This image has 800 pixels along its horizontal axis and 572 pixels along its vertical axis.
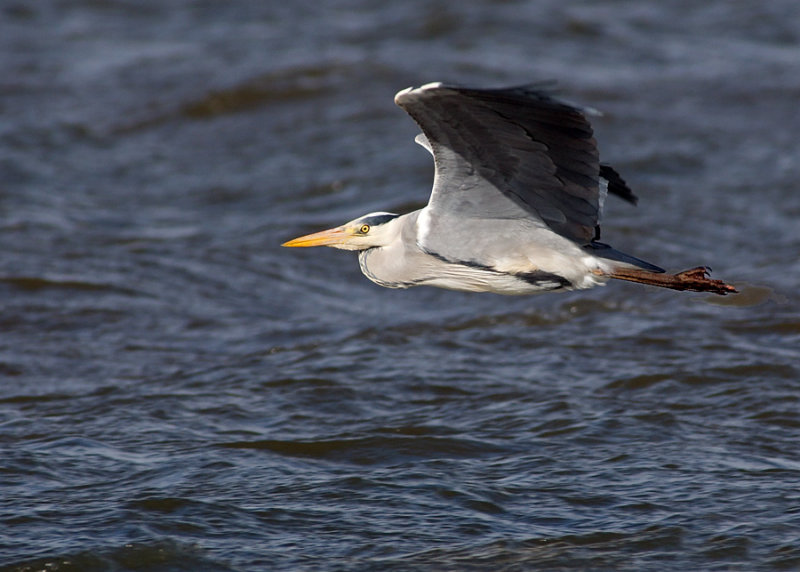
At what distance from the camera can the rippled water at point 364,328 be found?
5426 mm

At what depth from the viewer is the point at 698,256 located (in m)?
8.98

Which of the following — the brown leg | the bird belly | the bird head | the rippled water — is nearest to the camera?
the rippled water

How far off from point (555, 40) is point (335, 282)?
6.62m

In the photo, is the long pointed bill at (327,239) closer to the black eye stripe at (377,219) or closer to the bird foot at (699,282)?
the black eye stripe at (377,219)

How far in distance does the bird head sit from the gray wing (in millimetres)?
428

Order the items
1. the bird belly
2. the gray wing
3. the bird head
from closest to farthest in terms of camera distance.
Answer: the gray wing
the bird belly
the bird head

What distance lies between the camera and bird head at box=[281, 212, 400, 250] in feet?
20.1

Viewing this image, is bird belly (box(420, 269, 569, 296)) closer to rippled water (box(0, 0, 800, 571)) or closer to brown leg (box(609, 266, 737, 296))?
brown leg (box(609, 266, 737, 296))

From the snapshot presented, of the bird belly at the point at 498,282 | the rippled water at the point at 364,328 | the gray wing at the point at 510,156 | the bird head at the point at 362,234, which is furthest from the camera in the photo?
the bird head at the point at 362,234

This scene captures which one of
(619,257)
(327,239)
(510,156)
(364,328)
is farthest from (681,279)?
(364,328)

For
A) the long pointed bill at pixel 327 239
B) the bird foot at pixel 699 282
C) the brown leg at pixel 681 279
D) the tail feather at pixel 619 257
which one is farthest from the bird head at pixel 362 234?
the bird foot at pixel 699 282

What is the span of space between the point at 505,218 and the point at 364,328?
8.13 feet

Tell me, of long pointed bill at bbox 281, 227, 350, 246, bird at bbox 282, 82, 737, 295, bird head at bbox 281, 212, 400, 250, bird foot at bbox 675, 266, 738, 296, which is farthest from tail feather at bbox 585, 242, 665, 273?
long pointed bill at bbox 281, 227, 350, 246

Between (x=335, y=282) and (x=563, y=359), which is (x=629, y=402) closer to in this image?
(x=563, y=359)
